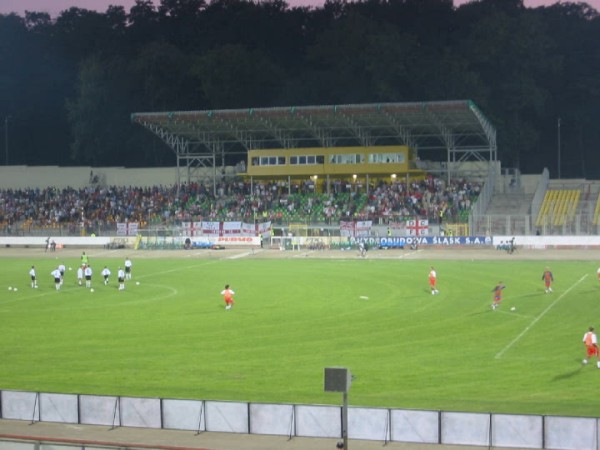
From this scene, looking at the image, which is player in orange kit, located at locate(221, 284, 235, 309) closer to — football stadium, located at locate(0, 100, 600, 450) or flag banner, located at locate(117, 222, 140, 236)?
football stadium, located at locate(0, 100, 600, 450)

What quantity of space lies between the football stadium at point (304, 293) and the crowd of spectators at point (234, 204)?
293mm

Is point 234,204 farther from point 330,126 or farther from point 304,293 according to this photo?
point 304,293

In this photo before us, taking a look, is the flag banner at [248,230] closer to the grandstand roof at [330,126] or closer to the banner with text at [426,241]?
the banner with text at [426,241]

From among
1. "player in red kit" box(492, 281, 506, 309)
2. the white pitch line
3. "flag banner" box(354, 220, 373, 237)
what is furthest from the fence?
"flag banner" box(354, 220, 373, 237)

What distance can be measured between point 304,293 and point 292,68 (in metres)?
74.8

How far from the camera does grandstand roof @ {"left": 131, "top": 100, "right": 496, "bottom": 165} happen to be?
84750 millimetres

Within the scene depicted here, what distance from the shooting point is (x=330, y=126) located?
92.2 meters

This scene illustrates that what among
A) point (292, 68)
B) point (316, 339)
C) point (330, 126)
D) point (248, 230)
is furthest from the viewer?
point (292, 68)

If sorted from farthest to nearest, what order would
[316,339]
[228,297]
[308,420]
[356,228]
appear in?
[356,228] → [228,297] → [316,339] → [308,420]

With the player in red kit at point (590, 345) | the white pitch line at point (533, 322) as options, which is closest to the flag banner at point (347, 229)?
the white pitch line at point (533, 322)

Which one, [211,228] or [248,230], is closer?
[248,230]

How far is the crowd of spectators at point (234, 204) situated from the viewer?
282ft

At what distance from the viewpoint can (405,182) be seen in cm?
9288

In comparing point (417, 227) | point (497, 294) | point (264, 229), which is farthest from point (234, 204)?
point (497, 294)
